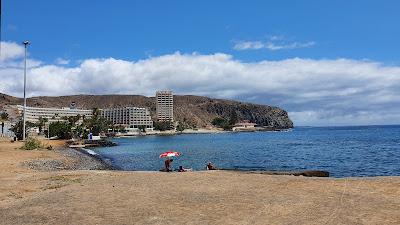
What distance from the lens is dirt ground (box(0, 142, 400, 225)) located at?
13.6m

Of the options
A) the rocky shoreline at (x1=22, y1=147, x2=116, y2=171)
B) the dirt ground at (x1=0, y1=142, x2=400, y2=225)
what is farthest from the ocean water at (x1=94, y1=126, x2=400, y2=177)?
the dirt ground at (x1=0, y1=142, x2=400, y2=225)

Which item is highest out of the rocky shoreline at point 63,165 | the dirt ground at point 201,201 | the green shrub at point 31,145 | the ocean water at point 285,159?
the green shrub at point 31,145

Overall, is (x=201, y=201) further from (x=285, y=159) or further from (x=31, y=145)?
(x=31, y=145)

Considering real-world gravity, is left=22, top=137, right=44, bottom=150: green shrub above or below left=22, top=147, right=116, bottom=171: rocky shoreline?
above

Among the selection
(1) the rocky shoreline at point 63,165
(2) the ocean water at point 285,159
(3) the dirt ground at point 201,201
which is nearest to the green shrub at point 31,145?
(2) the ocean water at point 285,159

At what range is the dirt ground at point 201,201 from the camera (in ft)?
44.7

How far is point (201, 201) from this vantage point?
16906mm

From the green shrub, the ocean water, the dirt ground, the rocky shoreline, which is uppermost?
the green shrub

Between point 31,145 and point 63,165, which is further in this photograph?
point 31,145

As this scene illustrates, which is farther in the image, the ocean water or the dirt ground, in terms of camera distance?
the ocean water

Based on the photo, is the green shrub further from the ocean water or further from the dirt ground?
the dirt ground

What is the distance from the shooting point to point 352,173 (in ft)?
145

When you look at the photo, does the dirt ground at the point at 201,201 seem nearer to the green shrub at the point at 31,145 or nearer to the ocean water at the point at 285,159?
the ocean water at the point at 285,159

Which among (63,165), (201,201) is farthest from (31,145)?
(201,201)
